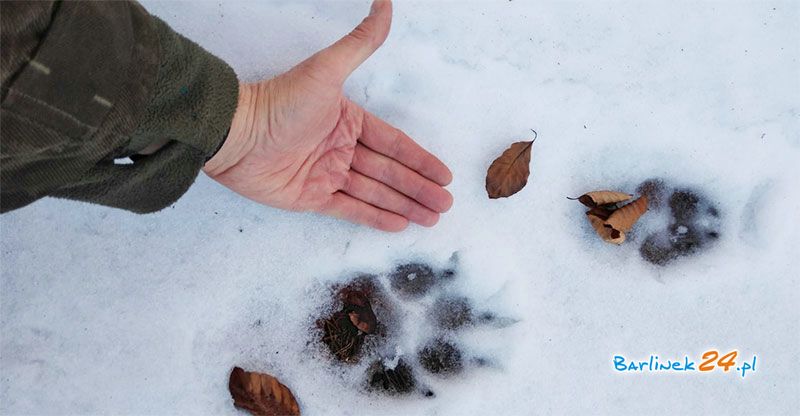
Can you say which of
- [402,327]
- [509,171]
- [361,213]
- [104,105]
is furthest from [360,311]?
[104,105]

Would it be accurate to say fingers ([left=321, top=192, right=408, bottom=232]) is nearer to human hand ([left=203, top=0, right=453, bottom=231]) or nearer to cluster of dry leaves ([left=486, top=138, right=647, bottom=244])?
human hand ([left=203, top=0, right=453, bottom=231])

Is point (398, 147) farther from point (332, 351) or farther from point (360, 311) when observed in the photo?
point (332, 351)

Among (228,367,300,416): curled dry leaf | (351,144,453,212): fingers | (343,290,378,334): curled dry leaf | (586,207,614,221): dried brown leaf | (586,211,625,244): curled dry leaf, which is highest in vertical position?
(586,207,614,221): dried brown leaf

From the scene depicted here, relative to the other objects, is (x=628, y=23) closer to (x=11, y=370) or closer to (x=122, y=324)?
(x=122, y=324)

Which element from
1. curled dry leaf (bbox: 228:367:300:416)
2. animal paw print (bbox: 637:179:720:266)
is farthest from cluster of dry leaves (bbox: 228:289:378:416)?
animal paw print (bbox: 637:179:720:266)

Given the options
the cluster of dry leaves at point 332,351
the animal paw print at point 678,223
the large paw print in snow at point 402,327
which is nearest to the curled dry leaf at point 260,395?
the cluster of dry leaves at point 332,351

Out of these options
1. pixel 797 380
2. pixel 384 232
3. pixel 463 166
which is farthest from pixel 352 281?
pixel 797 380
